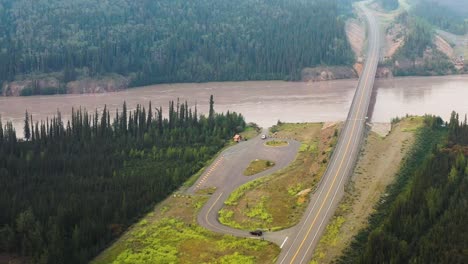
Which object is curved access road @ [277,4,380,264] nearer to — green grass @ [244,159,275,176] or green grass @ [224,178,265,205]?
green grass @ [224,178,265,205]

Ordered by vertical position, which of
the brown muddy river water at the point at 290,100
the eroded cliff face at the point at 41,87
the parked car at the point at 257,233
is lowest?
the parked car at the point at 257,233

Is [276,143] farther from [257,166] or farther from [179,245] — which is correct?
[179,245]

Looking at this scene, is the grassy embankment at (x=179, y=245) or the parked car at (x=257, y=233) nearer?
the grassy embankment at (x=179, y=245)

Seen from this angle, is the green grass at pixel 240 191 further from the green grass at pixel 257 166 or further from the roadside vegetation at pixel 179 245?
the roadside vegetation at pixel 179 245

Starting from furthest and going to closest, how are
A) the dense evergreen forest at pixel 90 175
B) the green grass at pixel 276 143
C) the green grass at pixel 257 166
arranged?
the green grass at pixel 276 143 → the green grass at pixel 257 166 → the dense evergreen forest at pixel 90 175

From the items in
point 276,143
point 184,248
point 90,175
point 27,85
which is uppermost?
point 27,85

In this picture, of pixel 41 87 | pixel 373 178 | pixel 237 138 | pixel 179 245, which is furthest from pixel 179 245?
pixel 41 87

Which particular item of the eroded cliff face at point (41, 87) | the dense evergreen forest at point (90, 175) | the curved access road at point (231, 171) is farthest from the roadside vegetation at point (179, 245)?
the eroded cliff face at point (41, 87)

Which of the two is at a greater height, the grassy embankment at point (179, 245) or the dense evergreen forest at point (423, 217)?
the dense evergreen forest at point (423, 217)
